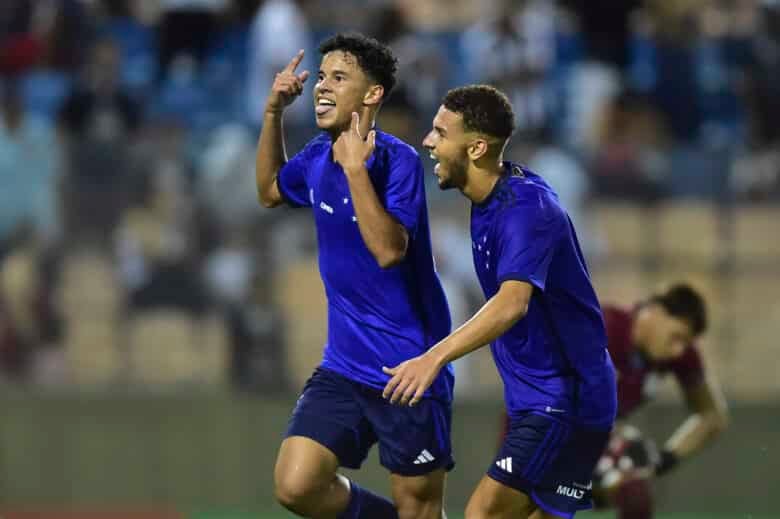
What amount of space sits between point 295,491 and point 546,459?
991mm

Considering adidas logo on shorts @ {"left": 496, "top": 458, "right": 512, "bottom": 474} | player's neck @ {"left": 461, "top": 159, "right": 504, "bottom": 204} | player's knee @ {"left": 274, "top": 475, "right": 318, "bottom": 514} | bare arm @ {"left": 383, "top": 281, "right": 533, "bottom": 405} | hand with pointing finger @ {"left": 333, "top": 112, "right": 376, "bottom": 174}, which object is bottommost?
player's knee @ {"left": 274, "top": 475, "right": 318, "bottom": 514}

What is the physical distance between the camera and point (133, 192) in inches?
424

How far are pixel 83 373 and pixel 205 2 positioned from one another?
3.26 meters

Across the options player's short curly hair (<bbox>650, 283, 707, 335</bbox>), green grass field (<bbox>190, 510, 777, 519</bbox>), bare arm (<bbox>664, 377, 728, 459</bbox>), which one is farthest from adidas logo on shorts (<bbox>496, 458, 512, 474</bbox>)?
green grass field (<bbox>190, 510, 777, 519</bbox>)

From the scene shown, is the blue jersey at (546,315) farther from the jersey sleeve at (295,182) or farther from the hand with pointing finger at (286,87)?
the hand with pointing finger at (286,87)

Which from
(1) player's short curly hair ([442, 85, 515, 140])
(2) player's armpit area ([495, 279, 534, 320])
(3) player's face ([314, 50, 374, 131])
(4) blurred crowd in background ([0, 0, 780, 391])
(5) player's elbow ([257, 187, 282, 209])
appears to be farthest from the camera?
(4) blurred crowd in background ([0, 0, 780, 391])

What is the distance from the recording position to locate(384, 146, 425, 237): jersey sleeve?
6.25 metres

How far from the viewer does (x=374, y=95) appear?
6512mm

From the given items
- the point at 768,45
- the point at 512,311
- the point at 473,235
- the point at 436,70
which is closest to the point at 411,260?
the point at 473,235

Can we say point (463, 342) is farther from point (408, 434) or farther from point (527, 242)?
point (408, 434)

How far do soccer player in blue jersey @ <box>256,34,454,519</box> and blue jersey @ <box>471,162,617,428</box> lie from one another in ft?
1.24

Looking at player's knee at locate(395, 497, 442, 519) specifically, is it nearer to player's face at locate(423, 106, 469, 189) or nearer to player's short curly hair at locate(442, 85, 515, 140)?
player's face at locate(423, 106, 469, 189)

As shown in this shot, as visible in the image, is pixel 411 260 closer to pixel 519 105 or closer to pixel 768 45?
pixel 519 105

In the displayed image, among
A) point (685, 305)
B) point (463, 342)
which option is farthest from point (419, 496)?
point (685, 305)
